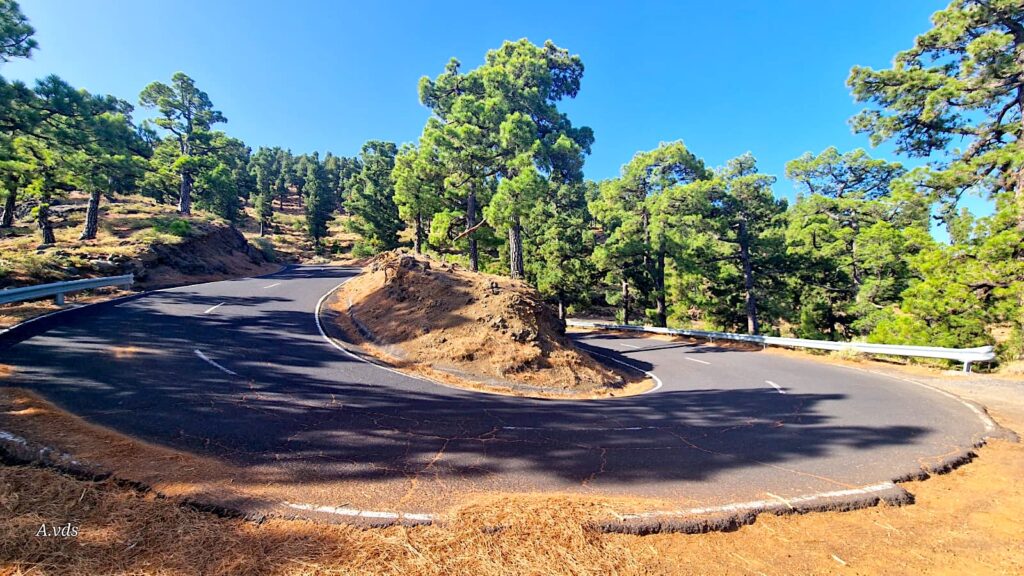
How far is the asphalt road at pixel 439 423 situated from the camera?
14.1ft

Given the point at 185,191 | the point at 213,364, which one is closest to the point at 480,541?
the point at 213,364

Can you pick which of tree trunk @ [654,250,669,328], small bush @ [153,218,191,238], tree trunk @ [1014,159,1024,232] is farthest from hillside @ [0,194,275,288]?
tree trunk @ [1014,159,1024,232]

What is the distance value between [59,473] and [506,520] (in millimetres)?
4370

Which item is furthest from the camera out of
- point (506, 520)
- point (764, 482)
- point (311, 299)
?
point (311, 299)

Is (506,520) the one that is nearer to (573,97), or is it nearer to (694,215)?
(694,215)

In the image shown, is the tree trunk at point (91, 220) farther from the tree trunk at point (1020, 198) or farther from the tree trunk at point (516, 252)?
the tree trunk at point (1020, 198)

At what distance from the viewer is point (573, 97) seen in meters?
27.6

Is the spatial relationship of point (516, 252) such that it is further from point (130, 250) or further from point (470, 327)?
point (130, 250)

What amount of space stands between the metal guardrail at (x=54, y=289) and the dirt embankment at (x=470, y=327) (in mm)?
8095

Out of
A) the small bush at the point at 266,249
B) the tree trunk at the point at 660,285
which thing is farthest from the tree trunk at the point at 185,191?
the tree trunk at the point at 660,285

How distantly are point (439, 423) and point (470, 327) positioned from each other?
18.0 feet

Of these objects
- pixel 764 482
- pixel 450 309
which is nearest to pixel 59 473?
pixel 764 482

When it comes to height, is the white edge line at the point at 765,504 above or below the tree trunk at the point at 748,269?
below

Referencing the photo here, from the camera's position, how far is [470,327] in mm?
11344
